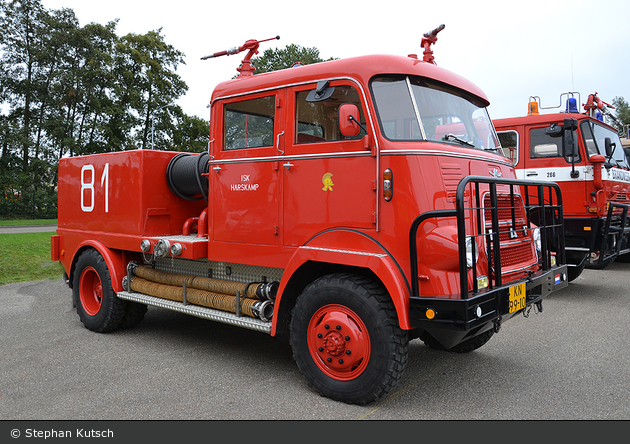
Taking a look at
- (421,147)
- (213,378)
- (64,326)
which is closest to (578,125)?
(421,147)

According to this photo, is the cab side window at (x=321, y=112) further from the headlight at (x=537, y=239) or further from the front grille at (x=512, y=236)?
the headlight at (x=537, y=239)

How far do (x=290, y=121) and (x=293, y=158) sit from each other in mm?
348

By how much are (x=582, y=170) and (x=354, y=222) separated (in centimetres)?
578

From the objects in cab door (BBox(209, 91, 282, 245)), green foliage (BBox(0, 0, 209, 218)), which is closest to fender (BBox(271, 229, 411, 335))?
cab door (BBox(209, 91, 282, 245))

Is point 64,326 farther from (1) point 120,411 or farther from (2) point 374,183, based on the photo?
(2) point 374,183

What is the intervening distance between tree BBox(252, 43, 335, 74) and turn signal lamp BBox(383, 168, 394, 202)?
98.6 ft

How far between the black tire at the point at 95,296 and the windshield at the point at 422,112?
403cm

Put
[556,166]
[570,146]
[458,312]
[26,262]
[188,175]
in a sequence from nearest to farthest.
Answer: [458,312]
[188,175]
[570,146]
[556,166]
[26,262]

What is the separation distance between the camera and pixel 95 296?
6.45m

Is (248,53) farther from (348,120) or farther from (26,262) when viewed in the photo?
(26,262)

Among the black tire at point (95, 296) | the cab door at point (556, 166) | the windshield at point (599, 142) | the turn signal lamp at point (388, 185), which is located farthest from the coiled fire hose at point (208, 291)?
the windshield at point (599, 142)

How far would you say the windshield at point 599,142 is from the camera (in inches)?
319

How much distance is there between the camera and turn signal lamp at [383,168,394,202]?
12.3 ft

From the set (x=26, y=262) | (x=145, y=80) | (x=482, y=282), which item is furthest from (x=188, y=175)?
(x=145, y=80)
